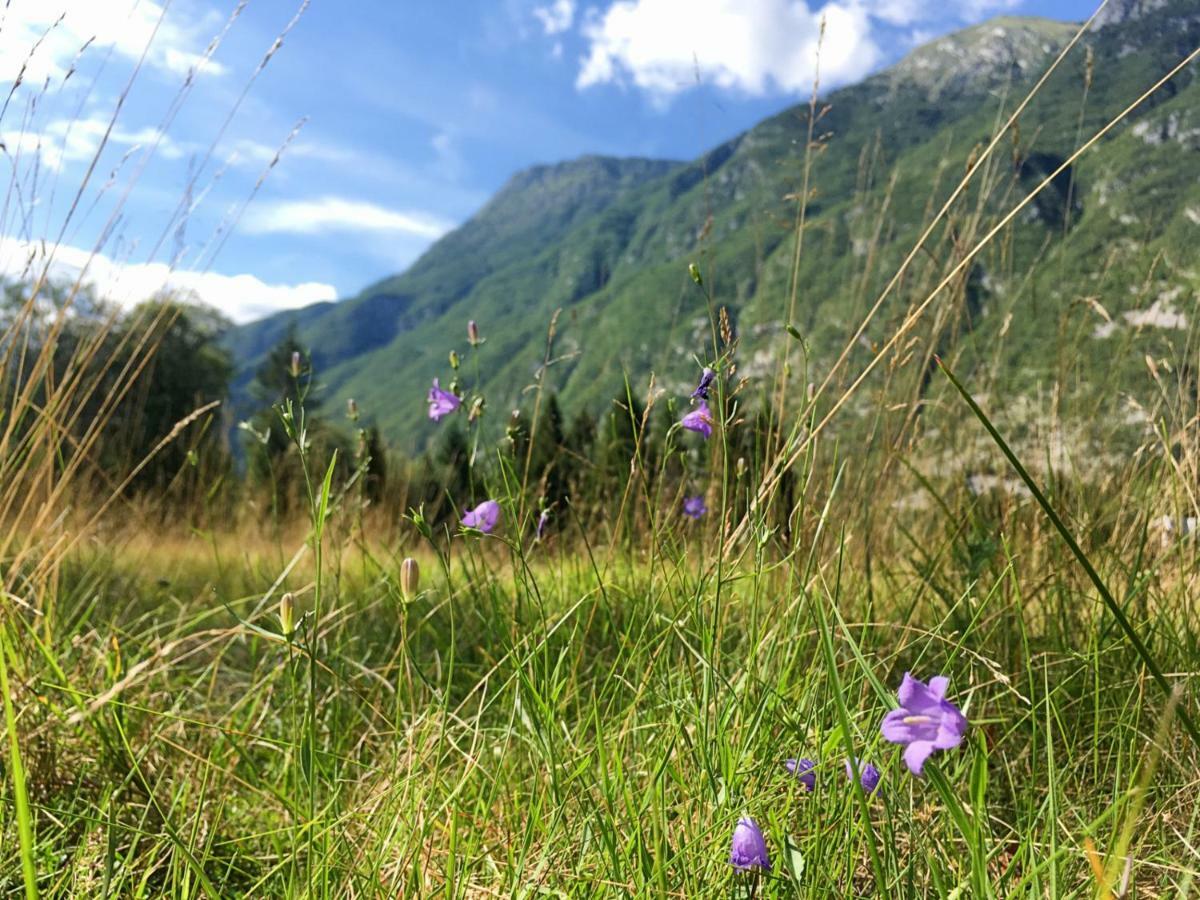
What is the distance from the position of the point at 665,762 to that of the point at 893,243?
2027mm

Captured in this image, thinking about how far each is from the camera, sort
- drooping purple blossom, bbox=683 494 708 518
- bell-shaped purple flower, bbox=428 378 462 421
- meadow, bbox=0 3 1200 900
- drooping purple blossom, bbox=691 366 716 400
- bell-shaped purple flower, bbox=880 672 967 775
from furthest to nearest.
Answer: drooping purple blossom, bbox=683 494 708 518 → bell-shaped purple flower, bbox=428 378 462 421 → drooping purple blossom, bbox=691 366 716 400 → meadow, bbox=0 3 1200 900 → bell-shaped purple flower, bbox=880 672 967 775

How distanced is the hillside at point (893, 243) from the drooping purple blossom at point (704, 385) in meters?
0.07

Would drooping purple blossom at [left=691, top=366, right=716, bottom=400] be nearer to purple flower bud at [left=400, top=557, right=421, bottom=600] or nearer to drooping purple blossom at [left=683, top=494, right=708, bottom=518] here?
purple flower bud at [left=400, top=557, right=421, bottom=600]

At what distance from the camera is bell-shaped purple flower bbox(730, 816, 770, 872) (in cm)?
79

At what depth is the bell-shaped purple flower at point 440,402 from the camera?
1495 mm

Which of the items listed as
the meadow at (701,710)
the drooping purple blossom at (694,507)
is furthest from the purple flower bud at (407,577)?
the drooping purple blossom at (694,507)

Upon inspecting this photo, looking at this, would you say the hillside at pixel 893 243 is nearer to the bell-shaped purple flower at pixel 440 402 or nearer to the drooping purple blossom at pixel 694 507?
the bell-shaped purple flower at pixel 440 402

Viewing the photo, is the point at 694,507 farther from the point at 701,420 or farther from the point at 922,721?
the point at 922,721

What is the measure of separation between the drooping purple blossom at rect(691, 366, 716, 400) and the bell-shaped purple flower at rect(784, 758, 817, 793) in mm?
462

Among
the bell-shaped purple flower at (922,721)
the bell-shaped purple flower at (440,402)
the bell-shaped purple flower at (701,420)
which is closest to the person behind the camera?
the bell-shaped purple flower at (922,721)

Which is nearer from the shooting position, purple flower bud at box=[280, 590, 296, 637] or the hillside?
purple flower bud at box=[280, 590, 296, 637]

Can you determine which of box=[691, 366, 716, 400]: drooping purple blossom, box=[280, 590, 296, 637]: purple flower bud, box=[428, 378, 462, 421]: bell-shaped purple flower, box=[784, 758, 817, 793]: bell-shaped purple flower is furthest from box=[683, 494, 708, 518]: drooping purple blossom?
box=[280, 590, 296, 637]: purple flower bud

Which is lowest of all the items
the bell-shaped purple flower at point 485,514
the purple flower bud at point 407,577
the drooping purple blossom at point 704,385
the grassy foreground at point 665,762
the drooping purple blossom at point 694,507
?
the grassy foreground at point 665,762

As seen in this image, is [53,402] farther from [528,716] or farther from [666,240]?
[666,240]
